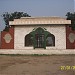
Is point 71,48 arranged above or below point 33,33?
below

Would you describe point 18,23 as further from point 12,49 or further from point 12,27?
point 12,49

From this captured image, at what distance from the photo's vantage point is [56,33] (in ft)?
75.8

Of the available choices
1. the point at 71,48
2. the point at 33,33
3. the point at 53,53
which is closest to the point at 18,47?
the point at 33,33

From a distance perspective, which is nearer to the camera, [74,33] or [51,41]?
[74,33]

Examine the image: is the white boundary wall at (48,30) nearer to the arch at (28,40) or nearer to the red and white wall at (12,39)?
the red and white wall at (12,39)

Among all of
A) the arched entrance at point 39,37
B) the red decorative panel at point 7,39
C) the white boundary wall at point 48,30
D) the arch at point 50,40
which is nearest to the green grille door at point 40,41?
the arched entrance at point 39,37

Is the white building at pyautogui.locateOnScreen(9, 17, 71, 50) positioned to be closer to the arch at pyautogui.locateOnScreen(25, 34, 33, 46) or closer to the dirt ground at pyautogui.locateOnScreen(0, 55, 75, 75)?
the arch at pyautogui.locateOnScreen(25, 34, 33, 46)

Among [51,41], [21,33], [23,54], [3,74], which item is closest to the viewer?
[3,74]

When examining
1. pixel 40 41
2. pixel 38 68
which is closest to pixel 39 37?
pixel 40 41

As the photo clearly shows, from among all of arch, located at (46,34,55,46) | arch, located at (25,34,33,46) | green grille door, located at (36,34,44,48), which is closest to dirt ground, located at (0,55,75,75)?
green grille door, located at (36,34,44,48)

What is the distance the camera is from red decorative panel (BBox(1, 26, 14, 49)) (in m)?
23.3

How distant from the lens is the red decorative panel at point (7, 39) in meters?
23.3

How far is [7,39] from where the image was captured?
23.4m

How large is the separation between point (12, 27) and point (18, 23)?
0.87m
